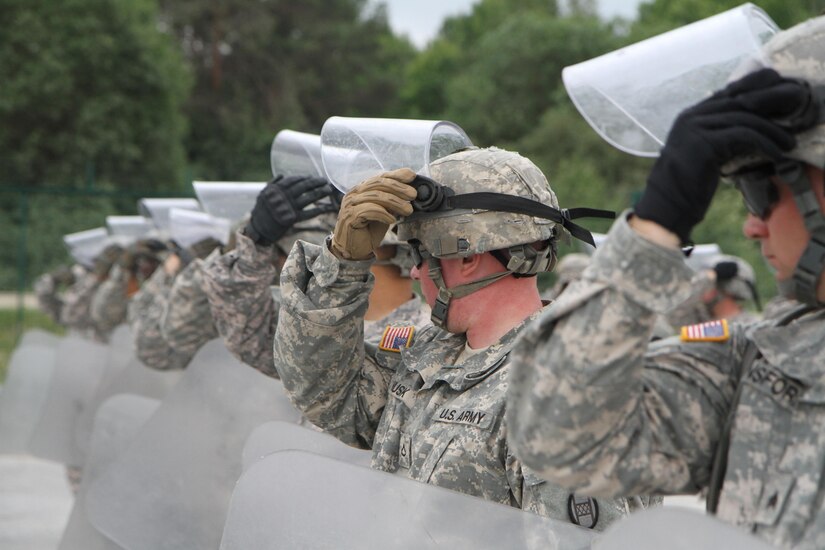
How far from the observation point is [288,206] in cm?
390

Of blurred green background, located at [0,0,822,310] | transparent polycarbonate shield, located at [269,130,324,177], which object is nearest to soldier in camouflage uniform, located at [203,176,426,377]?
transparent polycarbonate shield, located at [269,130,324,177]

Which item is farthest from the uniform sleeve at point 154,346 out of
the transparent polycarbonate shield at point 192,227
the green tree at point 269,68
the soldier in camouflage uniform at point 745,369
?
the green tree at point 269,68

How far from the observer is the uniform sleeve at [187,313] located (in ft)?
17.8

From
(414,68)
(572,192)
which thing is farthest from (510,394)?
(414,68)

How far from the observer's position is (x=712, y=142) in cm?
176

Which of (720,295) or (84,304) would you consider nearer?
(720,295)

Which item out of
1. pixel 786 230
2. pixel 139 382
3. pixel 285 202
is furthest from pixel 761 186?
pixel 139 382

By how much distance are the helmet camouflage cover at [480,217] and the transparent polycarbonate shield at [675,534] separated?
48.3 inches

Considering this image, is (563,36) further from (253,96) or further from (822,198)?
(822,198)

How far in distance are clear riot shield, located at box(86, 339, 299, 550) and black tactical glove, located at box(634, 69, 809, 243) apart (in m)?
2.58

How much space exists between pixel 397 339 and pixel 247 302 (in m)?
1.11

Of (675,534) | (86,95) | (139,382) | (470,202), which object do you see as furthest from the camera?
(86,95)

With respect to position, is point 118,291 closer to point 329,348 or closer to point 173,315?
point 173,315

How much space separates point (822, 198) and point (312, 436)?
1.80 meters
